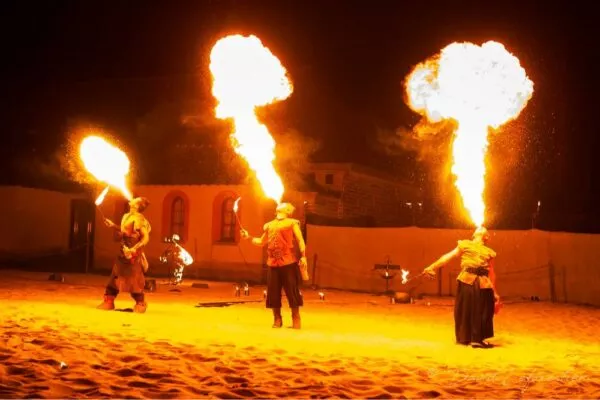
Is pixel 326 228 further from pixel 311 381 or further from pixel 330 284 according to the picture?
pixel 311 381

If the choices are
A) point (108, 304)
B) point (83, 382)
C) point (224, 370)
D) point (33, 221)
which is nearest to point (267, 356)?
point (224, 370)

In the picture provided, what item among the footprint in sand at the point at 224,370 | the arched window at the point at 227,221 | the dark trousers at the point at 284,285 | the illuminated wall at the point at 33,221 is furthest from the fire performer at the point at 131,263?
the illuminated wall at the point at 33,221

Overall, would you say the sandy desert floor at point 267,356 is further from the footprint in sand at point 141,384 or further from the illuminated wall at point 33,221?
the illuminated wall at point 33,221

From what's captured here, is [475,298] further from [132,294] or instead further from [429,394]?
[132,294]

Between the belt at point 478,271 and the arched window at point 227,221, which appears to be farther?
the arched window at point 227,221

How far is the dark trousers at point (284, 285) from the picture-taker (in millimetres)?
10852

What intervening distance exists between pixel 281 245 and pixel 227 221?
14.0 meters

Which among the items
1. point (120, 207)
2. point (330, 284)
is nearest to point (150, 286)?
point (330, 284)

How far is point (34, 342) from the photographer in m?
8.07

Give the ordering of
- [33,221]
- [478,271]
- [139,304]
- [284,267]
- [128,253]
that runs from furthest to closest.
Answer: [33,221], [139,304], [128,253], [284,267], [478,271]

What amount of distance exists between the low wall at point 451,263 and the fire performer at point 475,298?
360 inches

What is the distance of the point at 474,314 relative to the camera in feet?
32.4

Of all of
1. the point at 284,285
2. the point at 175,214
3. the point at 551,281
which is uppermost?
the point at 175,214

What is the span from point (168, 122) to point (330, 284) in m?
12.5
